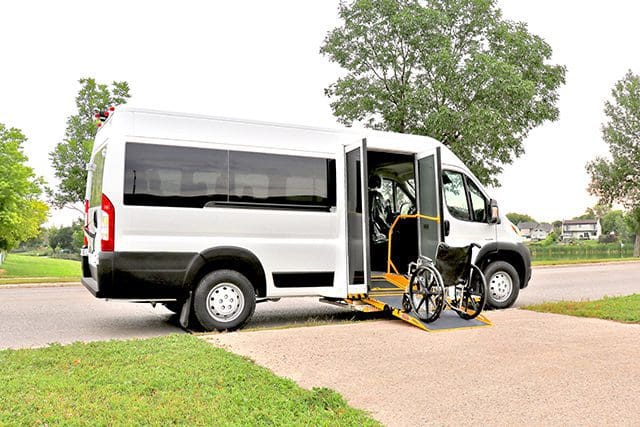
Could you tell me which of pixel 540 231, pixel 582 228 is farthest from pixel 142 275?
pixel 582 228

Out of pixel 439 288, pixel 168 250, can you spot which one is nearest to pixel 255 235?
pixel 168 250

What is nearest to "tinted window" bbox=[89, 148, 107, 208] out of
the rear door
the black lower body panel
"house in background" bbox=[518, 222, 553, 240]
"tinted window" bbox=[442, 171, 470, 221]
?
the rear door

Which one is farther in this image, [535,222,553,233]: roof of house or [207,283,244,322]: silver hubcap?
[535,222,553,233]: roof of house

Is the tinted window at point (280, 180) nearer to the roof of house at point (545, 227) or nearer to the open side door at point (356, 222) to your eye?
the open side door at point (356, 222)

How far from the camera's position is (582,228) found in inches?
5492

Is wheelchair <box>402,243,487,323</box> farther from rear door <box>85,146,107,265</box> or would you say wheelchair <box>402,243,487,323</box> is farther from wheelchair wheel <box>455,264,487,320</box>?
rear door <box>85,146,107,265</box>

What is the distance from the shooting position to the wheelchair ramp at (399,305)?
764cm

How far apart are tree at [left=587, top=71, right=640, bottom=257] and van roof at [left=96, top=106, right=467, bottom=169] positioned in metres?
38.8

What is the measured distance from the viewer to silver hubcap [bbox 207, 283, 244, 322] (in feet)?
25.6

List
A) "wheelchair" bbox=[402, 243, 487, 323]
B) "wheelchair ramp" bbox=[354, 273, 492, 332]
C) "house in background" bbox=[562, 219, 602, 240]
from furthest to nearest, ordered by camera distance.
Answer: "house in background" bbox=[562, 219, 602, 240] → "wheelchair" bbox=[402, 243, 487, 323] → "wheelchair ramp" bbox=[354, 273, 492, 332]

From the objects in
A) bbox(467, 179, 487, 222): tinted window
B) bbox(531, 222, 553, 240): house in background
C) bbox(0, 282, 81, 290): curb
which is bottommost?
bbox(0, 282, 81, 290): curb

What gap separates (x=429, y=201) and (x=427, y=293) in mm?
A: 2056

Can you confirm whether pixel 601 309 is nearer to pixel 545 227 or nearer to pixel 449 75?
pixel 449 75

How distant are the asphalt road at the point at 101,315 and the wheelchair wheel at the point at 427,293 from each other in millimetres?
1714
